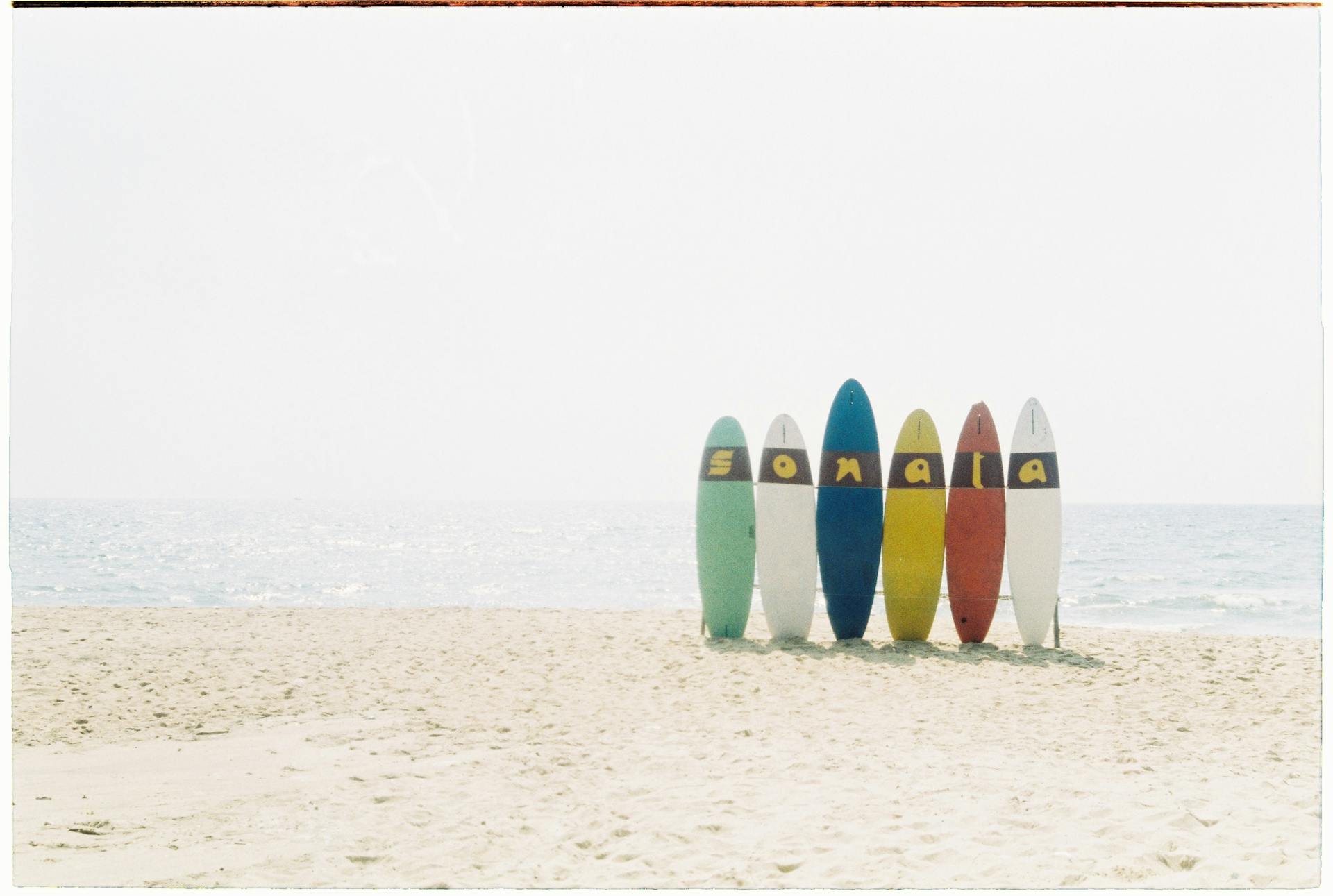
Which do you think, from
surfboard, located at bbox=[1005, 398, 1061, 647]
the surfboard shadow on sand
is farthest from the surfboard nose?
the surfboard shadow on sand

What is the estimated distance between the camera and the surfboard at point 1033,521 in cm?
720

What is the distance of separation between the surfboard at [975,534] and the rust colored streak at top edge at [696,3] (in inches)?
182

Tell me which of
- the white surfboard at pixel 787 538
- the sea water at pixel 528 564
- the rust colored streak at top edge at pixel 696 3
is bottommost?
the sea water at pixel 528 564

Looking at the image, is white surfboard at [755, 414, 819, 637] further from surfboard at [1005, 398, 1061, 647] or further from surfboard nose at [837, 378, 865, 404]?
surfboard at [1005, 398, 1061, 647]

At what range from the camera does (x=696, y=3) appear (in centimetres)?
281

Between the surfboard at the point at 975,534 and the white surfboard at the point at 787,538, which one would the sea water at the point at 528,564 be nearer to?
the surfboard at the point at 975,534

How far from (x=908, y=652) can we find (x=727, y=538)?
4.79 ft

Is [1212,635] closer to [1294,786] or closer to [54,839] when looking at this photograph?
[1294,786]

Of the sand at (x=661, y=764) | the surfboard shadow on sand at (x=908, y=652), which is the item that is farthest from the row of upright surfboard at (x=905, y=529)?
the sand at (x=661, y=764)

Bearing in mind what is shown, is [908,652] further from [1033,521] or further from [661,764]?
[661,764]

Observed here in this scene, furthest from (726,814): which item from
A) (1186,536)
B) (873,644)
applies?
(1186,536)

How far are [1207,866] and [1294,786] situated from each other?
1212 millimetres

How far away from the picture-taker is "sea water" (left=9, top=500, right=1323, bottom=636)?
51.1ft

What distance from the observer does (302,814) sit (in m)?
3.58
